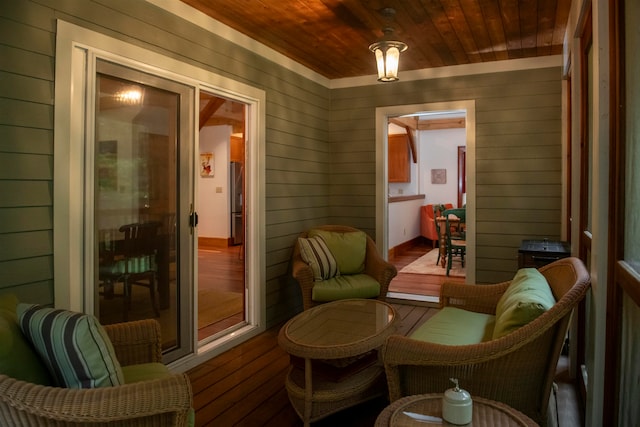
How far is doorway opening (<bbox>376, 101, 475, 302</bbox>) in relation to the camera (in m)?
4.52

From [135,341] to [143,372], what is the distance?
0.77ft

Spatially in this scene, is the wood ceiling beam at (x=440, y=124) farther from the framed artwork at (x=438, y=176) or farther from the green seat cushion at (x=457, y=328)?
the green seat cushion at (x=457, y=328)

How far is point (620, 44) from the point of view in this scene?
5.40 feet

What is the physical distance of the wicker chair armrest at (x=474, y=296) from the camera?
267 centimetres

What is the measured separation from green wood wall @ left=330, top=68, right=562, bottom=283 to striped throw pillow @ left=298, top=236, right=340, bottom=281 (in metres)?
1.54

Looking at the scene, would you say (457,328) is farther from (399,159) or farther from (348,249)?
(399,159)

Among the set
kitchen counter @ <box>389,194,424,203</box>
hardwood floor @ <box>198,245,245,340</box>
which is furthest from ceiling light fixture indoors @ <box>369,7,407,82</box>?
kitchen counter @ <box>389,194,424,203</box>

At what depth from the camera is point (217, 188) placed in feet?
28.8

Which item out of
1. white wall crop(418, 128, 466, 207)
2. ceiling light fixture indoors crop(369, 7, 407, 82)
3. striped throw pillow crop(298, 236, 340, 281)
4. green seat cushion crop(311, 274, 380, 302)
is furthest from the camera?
white wall crop(418, 128, 466, 207)

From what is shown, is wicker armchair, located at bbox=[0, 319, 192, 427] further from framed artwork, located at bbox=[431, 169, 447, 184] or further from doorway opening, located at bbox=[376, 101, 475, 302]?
framed artwork, located at bbox=[431, 169, 447, 184]

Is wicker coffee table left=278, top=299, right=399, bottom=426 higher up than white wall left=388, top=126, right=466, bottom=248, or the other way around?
white wall left=388, top=126, right=466, bottom=248

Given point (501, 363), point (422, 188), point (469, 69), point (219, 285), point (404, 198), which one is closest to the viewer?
point (501, 363)

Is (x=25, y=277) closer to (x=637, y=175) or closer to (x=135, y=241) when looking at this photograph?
(x=135, y=241)

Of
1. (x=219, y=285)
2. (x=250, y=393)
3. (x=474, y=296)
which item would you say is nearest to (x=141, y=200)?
(x=250, y=393)
